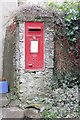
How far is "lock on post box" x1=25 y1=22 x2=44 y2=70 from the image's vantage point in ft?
18.5

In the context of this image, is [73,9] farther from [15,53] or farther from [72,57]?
[15,53]

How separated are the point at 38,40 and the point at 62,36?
52 centimetres

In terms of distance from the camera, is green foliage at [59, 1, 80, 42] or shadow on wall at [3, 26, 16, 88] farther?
shadow on wall at [3, 26, 16, 88]

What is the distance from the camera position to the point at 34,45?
5660 mm

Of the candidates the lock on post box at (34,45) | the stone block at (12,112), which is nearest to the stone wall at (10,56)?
the lock on post box at (34,45)

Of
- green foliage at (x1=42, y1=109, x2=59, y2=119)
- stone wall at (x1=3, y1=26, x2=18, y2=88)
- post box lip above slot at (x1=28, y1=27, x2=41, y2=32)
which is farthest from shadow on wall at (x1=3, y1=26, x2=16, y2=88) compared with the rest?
green foliage at (x1=42, y1=109, x2=59, y2=119)

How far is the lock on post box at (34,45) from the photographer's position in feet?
18.5

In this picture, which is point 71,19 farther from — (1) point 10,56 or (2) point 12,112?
(2) point 12,112

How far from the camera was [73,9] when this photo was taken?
586cm

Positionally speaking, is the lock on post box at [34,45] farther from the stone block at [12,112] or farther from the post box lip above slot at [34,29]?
the stone block at [12,112]

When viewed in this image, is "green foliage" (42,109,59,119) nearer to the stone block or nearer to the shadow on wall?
the stone block

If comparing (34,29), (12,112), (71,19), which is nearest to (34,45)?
(34,29)

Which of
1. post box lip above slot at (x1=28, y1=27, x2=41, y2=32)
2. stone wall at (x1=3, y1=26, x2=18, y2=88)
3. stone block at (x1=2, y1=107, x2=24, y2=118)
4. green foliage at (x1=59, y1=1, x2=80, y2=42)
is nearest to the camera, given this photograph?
stone block at (x1=2, y1=107, x2=24, y2=118)

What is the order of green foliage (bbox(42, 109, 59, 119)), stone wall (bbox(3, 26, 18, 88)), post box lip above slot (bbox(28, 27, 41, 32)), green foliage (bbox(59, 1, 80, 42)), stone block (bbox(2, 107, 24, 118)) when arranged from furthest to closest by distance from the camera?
stone wall (bbox(3, 26, 18, 88)) → green foliage (bbox(59, 1, 80, 42)) → post box lip above slot (bbox(28, 27, 41, 32)) → stone block (bbox(2, 107, 24, 118)) → green foliage (bbox(42, 109, 59, 119))
